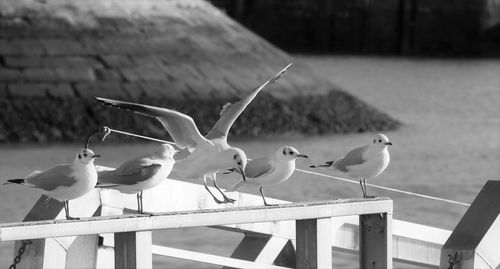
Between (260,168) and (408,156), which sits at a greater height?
(408,156)

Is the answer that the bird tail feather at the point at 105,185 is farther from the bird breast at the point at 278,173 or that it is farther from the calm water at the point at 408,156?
the calm water at the point at 408,156

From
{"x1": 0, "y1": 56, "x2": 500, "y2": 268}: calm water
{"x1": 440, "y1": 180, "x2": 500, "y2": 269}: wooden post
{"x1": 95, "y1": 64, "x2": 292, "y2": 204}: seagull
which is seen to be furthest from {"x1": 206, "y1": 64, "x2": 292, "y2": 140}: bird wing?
{"x1": 0, "y1": 56, "x2": 500, "y2": 268}: calm water

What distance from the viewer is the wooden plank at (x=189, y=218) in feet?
15.8

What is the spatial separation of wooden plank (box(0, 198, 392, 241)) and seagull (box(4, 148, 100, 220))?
13 cm

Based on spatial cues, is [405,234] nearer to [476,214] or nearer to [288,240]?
[288,240]

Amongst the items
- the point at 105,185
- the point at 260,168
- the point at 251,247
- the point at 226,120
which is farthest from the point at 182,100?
the point at 105,185

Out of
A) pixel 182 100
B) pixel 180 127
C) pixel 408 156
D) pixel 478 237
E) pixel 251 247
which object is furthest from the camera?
pixel 408 156

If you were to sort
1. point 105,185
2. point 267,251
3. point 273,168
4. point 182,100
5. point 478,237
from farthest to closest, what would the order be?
point 182,100, point 267,251, point 478,237, point 273,168, point 105,185

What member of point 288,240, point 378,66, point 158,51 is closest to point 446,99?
point 378,66

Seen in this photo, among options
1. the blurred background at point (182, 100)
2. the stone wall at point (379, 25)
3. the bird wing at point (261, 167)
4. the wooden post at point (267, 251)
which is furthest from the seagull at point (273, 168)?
the stone wall at point (379, 25)

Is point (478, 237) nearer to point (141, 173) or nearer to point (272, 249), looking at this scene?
point (141, 173)

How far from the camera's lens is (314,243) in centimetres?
563

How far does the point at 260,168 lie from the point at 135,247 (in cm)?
64

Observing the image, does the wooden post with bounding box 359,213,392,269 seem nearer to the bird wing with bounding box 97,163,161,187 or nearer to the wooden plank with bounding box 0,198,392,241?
the wooden plank with bounding box 0,198,392,241
